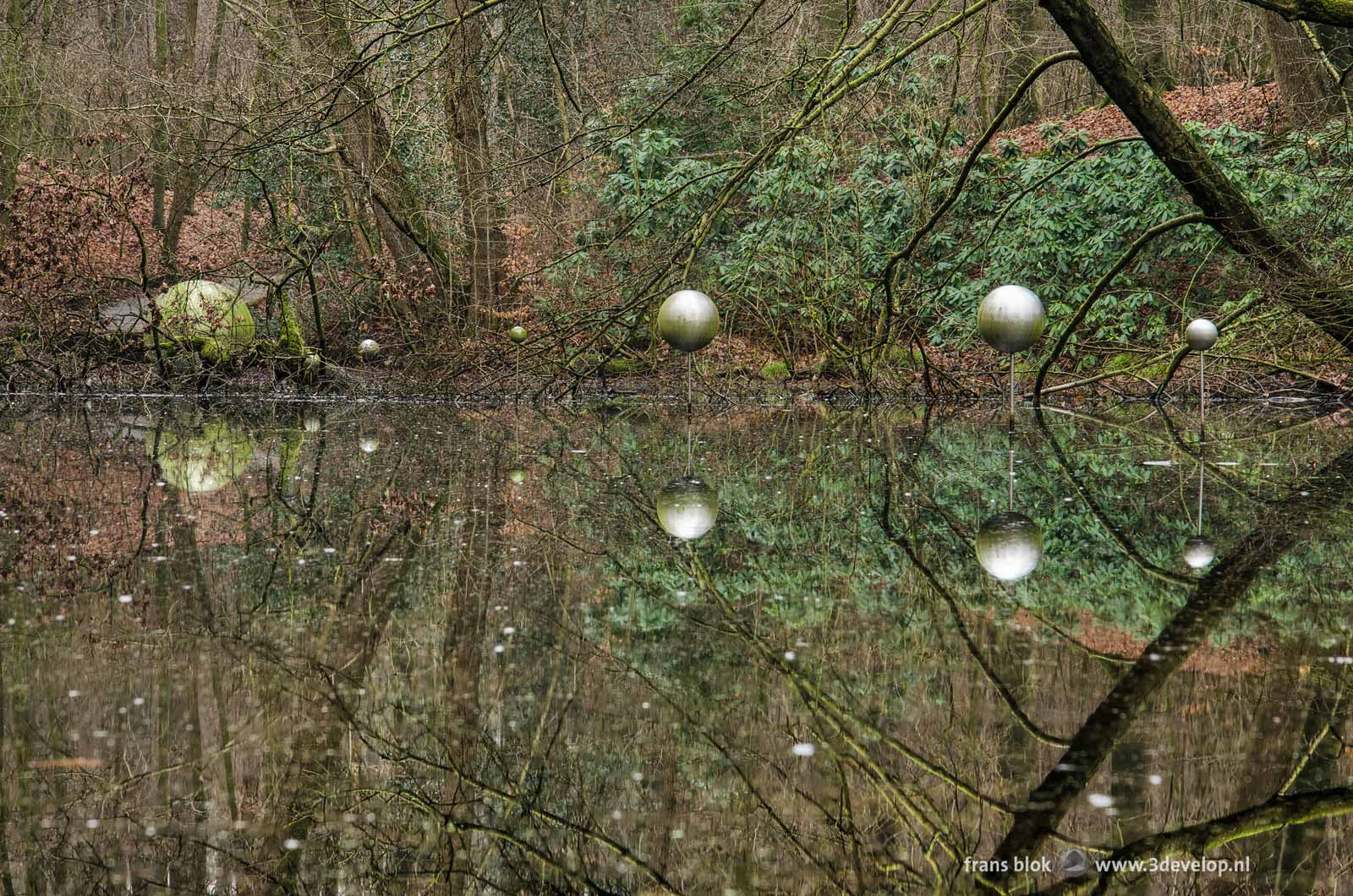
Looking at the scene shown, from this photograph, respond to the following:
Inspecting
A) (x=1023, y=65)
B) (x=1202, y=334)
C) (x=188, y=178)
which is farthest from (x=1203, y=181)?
(x=188, y=178)

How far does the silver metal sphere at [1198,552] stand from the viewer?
4.62 meters

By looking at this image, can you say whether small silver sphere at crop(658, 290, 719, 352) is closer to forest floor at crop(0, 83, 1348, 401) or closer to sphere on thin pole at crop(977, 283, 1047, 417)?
sphere on thin pole at crop(977, 283, 1047, 417)

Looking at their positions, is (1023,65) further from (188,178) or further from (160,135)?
(160,135)

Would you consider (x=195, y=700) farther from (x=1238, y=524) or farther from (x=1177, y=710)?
(x=1238, y=524)

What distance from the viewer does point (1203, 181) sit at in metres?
8.95

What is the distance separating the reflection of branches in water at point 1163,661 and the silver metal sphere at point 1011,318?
336 centimetres

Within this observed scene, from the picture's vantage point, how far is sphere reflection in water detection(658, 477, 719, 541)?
5.64 metres

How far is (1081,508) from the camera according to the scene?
6.03 metres

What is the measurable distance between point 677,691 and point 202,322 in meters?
14.0

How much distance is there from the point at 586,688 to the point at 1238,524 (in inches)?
141

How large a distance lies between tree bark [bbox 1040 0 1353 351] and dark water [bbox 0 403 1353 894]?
3.13 m

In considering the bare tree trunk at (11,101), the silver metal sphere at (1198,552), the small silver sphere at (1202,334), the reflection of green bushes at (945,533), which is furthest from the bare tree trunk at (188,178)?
the silver metal sphere at (1198,552)

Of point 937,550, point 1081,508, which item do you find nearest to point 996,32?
point 1081,508

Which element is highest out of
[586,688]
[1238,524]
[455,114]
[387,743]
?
[455,114]
